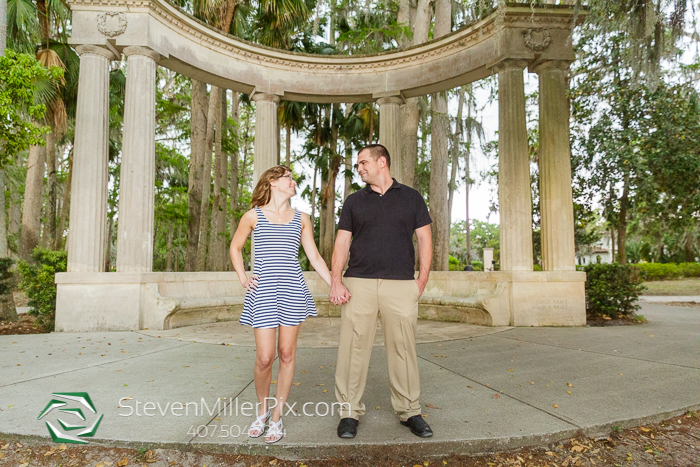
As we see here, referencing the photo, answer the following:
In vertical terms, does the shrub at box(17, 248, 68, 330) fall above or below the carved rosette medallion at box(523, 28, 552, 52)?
below

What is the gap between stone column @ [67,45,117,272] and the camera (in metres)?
8.12

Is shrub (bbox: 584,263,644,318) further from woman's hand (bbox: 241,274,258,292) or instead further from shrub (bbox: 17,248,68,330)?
shrub (bbox: 17,248,68,330)

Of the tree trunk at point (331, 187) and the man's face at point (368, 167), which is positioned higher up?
the tree trunk at point (331, 187)

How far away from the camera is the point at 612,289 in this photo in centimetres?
878

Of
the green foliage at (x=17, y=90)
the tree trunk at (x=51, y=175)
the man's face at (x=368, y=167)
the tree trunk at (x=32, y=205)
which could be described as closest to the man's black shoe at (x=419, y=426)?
the man's face at (x=368, y=167)

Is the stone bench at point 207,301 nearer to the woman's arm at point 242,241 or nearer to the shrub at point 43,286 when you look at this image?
the shrub at point 43,286

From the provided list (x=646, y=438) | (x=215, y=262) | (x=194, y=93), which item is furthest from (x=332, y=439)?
(x=194, y=93)

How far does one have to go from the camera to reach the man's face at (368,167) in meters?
3.21

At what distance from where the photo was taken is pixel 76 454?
9.36ft

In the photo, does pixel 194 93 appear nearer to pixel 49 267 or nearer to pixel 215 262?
pixel 215 262

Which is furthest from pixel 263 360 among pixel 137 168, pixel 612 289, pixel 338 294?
pixel 612 289

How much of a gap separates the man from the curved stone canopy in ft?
21.4

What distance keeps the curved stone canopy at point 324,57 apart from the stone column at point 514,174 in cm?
57

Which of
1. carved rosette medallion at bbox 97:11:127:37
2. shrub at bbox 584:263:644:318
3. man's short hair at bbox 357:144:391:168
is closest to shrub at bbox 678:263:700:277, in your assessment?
shrub at bbox 584:263:644:318
